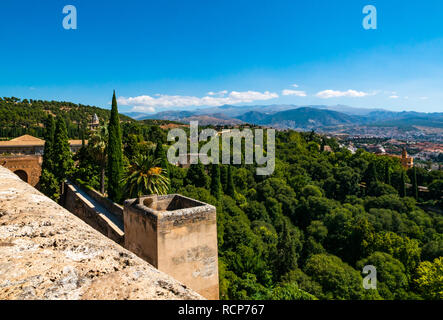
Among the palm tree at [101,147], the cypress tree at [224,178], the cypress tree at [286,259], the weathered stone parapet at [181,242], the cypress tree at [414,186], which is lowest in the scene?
the cypress tree at [286,259]

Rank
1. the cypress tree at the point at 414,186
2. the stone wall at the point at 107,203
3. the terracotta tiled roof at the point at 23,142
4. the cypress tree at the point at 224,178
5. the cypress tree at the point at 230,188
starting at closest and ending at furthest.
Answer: the stone wall at the point at 107,203, the terracotta tiled roof at the point at 23,142, the cypress tree at the point at 230,188, the cypress tree at the point at 224,178, the cypress tree at the point at 414,186

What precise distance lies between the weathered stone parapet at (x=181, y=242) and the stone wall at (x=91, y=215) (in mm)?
2864

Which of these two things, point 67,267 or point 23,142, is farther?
point 23,142

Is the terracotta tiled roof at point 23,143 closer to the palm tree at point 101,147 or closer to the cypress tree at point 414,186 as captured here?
the palm tree at point 101,147

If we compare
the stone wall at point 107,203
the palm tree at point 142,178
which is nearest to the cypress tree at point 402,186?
the palm tree at point 142,178

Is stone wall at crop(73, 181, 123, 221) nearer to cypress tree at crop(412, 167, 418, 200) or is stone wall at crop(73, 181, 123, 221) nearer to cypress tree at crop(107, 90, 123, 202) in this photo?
cypress tree at crop(107, 90, 123, 202)

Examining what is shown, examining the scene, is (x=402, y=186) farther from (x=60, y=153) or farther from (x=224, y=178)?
(x=60, y=153)

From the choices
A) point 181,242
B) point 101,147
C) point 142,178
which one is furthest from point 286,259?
point 181,242

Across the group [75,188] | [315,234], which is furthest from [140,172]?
[315,234]

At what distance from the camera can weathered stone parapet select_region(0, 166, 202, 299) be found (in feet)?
3.63

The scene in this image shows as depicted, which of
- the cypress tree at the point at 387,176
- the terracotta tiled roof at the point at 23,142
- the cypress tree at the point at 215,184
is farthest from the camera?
the cypress tree at the point at 387,176

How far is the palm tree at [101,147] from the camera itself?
67.2 feet

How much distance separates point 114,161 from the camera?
18875 mm

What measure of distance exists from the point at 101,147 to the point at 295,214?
29436mm
